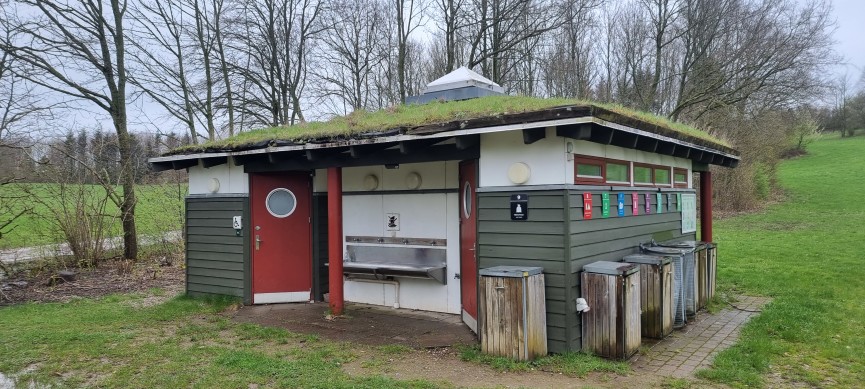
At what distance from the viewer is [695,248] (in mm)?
6727

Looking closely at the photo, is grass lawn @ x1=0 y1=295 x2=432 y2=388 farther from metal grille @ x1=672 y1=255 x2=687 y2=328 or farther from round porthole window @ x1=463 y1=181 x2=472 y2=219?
metal grille @ x1=672 y1=255 x2=687 y2=328

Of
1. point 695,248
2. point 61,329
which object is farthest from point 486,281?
point 61,329

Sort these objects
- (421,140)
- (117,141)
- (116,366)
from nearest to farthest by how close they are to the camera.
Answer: (116,366) → (421,140) → (117,141)

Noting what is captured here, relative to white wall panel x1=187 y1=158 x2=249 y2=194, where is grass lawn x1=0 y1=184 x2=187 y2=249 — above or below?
below

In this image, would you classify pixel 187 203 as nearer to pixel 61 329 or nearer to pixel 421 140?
pixel 61 329

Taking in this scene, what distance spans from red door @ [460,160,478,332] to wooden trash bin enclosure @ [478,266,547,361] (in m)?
0.74

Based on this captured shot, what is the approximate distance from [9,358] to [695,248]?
7.74m

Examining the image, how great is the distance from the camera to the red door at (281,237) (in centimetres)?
768

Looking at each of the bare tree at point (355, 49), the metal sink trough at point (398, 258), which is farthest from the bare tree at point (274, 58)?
the metal sink trough at point (398, 258)

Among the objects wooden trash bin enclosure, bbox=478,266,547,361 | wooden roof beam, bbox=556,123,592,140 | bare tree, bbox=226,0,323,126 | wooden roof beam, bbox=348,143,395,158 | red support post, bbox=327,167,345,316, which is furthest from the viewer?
bare tree, bbox=226,0,323,126

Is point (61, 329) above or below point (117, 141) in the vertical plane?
below

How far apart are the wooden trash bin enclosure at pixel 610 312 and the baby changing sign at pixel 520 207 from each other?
785 millimetres

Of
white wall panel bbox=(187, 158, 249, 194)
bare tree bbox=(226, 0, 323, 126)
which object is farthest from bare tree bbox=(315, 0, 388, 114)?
white wall panel bbox=(187, 158, 249, 194)

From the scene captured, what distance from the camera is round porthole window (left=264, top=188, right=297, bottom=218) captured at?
775 cm
